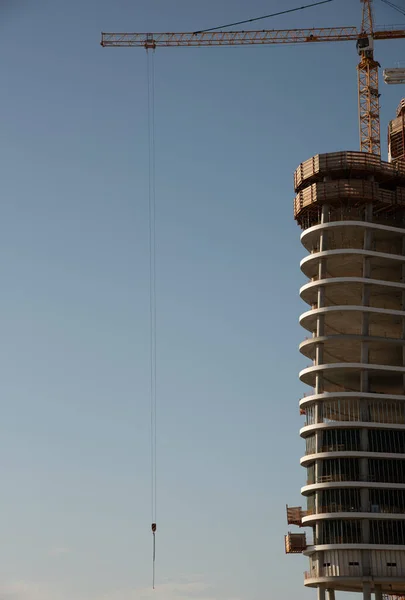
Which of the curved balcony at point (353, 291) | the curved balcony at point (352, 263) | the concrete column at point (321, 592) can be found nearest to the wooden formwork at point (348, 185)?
the curved balcony at point (352, 263)

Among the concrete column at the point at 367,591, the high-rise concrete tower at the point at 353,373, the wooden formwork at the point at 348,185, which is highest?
the wooden formwork at the point at 348,185

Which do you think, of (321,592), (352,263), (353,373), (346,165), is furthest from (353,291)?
(321,592)

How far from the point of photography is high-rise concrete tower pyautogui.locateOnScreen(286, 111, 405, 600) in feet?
576

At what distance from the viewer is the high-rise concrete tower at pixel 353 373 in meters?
176

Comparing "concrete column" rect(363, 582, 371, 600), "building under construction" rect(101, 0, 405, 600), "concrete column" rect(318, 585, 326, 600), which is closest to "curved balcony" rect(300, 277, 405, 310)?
"building under construction" rect(101, 0, 405, 600)

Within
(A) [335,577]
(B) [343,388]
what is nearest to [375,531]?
(A) [335,577]

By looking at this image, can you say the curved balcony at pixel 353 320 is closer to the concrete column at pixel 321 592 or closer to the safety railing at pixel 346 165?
the safety railing at pixel 346 165

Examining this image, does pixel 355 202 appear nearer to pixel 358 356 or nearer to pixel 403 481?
pixel 358 356

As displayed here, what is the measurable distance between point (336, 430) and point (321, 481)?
767cm

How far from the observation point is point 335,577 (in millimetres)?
174250

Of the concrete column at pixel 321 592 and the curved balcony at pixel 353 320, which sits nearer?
the concrete column at pixel 321 592

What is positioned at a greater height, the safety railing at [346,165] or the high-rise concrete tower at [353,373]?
the safety railing at [346,165]

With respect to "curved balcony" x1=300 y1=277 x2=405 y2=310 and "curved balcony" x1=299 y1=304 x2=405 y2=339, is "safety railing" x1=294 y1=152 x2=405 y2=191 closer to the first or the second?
"curved balcony" x1=300 y1=277 x2=405 y2=310

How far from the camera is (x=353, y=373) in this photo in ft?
610
